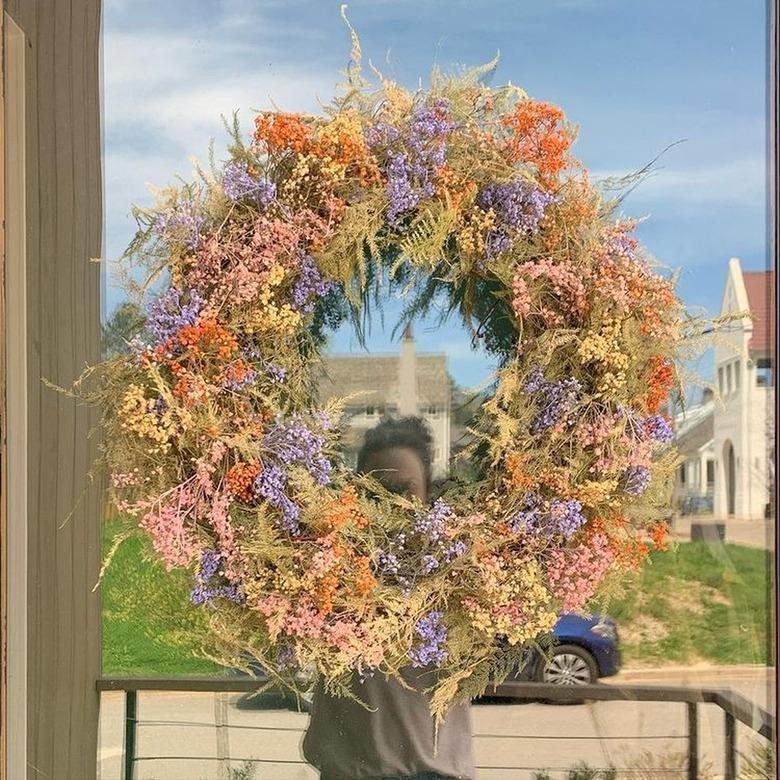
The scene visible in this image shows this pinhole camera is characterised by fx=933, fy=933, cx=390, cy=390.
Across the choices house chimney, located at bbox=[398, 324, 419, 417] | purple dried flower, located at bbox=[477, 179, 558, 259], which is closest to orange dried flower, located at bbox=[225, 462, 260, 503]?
house chimney, located at bbox=[398, 324, 419, 417]

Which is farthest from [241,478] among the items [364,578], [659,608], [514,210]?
[659,608]

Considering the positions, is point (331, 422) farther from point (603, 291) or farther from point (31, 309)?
point (31, 309)

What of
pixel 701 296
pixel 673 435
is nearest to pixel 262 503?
pixel 673 435

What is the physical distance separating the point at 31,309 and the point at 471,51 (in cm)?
110

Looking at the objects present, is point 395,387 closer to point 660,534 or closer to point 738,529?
point 660,534

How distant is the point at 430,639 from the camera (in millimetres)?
1811

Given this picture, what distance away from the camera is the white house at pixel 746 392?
1.88m

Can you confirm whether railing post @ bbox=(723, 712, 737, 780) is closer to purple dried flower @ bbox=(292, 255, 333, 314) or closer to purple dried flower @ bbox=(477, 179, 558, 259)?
purple dried flower @ bbox=(477, 179, 558, 259)

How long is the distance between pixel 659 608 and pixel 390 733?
611 mm

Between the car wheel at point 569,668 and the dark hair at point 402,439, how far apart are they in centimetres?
45

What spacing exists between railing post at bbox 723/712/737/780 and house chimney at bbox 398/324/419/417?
90 cm

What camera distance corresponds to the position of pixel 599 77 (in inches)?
77.2

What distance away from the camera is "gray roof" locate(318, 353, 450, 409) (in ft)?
6.48

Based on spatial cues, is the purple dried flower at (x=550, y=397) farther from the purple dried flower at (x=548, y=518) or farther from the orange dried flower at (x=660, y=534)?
the orange dried flower at (x=660, y=534)
